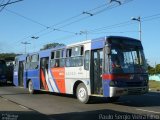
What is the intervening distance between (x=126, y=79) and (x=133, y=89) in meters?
0.55

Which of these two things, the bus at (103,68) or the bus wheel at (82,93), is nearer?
the bus at (103,68)

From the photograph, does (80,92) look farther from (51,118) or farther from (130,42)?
(51,118)

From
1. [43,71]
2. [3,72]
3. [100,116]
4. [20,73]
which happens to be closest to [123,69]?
[100,116]

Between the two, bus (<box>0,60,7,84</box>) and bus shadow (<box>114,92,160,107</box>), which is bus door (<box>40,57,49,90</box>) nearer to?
bus shadow (<box>114,92,160,107</box>)

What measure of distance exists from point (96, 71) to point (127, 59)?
1.52 m

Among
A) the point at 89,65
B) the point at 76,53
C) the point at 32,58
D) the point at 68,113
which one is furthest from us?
the point at 32,58

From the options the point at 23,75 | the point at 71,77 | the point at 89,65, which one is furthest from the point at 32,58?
the point at 89,65

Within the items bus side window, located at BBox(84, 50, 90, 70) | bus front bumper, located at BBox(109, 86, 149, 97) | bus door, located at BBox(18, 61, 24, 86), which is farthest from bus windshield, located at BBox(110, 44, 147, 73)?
bus door, located at BBox(18, 61, 24, 86)

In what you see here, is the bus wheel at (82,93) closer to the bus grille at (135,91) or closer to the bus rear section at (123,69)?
the bus rear section at (123,69)

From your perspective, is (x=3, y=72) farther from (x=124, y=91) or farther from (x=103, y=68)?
(x=124, y=91)

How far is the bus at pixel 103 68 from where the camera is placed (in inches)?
586

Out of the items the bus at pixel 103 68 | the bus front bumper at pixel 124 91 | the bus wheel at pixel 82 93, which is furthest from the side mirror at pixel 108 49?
the bus wheel at pixel 82 93

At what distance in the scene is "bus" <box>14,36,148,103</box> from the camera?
1489 centimetres

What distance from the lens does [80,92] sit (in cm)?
1698
